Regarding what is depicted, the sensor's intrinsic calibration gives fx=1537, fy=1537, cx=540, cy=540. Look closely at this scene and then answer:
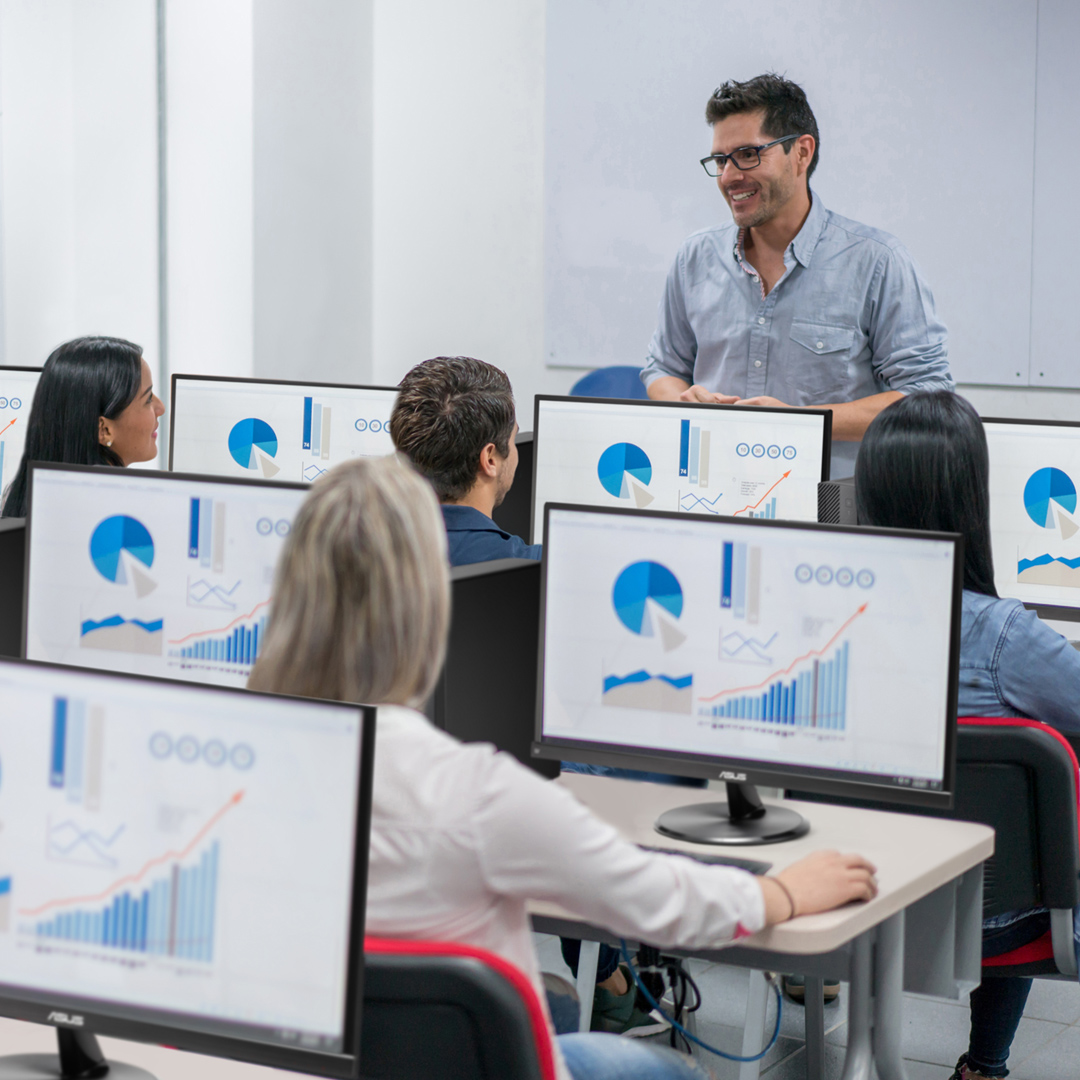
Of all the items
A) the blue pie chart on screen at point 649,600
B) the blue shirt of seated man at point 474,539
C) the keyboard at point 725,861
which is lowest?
the keyboard at point 725,861

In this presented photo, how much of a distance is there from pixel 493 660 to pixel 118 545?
583 millimetres

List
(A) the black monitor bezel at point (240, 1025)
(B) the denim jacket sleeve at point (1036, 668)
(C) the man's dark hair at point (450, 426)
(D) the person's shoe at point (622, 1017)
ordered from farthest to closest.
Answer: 1. (D) the person's shoe at point (622, 1017)
2. (C) the man's dark hair at point (450, 426)
3. (B) the denim jacket sleeve at point (1036, 668)
4. (A) the black monitor bezel at point (240, 1025)

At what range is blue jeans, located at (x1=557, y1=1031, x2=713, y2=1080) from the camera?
1543 mm

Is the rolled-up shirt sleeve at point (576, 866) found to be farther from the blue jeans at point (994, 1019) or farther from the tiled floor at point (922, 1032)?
the tiled floor at point (922, 1032)

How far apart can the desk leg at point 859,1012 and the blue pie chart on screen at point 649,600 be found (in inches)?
16.9

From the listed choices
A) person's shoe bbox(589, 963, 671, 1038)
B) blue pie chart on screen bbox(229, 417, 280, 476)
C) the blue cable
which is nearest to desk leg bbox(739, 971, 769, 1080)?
the blue cable

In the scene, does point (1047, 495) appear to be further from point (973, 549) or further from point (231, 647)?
point (231, 647)

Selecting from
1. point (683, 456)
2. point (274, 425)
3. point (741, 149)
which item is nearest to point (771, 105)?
point (741, 149)

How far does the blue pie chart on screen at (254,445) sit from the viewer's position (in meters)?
3.57

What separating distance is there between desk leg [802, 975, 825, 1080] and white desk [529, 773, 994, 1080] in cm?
41

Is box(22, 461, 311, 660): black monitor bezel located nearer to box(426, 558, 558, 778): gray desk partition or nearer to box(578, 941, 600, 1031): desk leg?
box(426, 558, 558, 778): gray desk partition

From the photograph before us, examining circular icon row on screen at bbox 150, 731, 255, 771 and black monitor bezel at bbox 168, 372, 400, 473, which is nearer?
circular icon row on screen at bbox 150, 731, 255, 771

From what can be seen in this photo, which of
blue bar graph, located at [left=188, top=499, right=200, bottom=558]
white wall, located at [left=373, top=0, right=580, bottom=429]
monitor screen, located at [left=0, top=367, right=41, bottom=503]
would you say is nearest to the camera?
blue bar graph, located at [left=188, top=499, right=200, bottom=558]

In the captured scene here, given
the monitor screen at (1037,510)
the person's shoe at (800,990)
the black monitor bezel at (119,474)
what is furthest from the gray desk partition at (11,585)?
the monitor screen at (1037,510)
